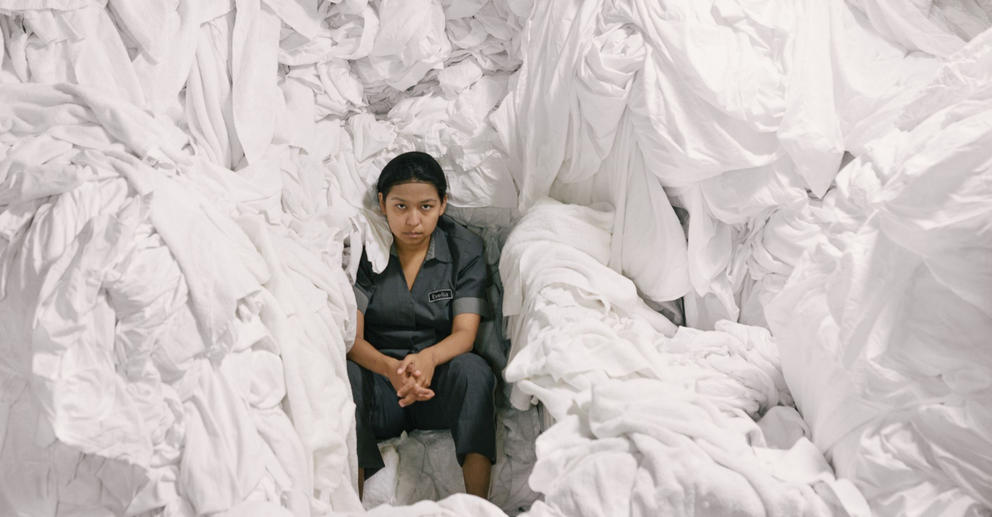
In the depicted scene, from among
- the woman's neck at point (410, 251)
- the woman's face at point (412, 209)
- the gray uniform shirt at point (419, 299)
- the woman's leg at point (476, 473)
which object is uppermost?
the woman's face at point (412, 209)

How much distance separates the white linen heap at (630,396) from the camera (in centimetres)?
114

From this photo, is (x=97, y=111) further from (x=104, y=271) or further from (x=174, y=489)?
(x=174, y=489)

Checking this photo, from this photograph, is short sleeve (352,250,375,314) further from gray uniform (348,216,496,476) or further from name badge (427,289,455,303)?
name badge (427,289,455,303)

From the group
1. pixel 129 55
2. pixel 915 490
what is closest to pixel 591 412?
pixel 915 490

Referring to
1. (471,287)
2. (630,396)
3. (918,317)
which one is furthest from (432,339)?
(918,317)

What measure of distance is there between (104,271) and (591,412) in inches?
28.2

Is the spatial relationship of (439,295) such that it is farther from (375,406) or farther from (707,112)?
(707,112)

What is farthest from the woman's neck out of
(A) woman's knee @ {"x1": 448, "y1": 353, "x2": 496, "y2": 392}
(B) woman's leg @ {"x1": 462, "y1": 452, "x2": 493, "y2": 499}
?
(B) woman's leg @ {"x1": 462, "y1": 452, "x2": 493, "y2": 499}

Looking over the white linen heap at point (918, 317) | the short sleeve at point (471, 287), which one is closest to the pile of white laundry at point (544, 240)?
the white linen heap at point (918, 317)

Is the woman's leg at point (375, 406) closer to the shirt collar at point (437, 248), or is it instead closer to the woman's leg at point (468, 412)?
the woman's leg at point (468, 412)

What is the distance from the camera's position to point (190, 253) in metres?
1.29

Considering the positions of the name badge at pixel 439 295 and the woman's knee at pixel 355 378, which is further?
the name badge at pixel 439 295

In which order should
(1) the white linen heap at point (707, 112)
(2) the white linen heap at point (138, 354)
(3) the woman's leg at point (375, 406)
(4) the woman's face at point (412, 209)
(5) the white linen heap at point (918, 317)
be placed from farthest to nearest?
(4) the woman's face at point (412, 209)
(3) the woman's leg at point (375, 406)
(1) the white linen heap at point (707, 112)
(2) the white linen heap at point (138, 354)
(5) the white linen heap at point (918, 317)

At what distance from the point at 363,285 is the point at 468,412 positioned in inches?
15.4
